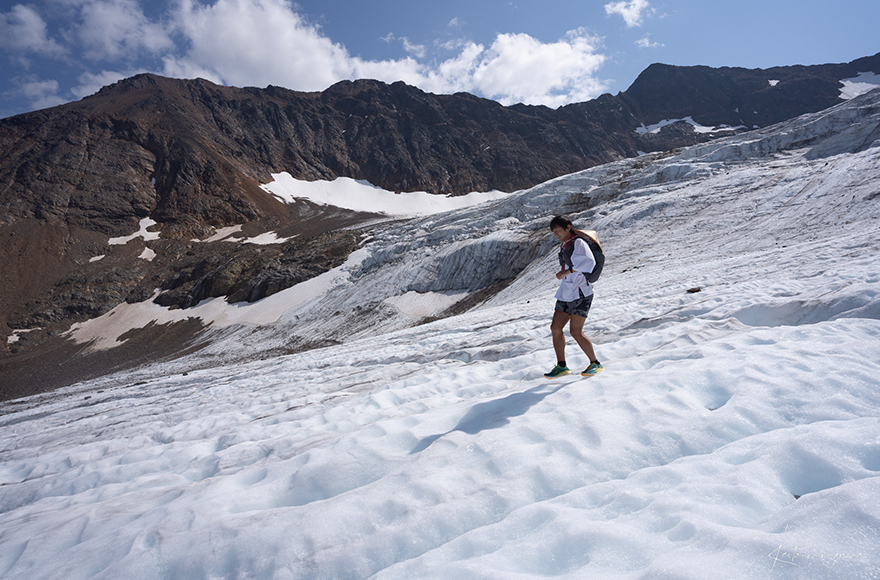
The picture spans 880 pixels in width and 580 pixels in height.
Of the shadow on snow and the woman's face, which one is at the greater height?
the woman's face

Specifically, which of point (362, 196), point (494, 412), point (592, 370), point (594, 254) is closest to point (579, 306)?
A: point (594, 254)

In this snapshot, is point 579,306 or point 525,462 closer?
point 525,462

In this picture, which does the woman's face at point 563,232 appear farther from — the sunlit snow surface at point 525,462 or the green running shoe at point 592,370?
the sunlit snow surface at point 525,462

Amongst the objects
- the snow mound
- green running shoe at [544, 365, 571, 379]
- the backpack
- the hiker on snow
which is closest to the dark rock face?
the snow mound

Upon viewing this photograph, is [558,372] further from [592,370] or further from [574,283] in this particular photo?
[574,283]

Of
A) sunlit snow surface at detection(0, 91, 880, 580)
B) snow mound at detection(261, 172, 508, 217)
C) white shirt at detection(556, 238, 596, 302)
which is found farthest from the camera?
snow mound at detection(261, 172, 508, 217)

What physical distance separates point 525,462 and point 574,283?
2724mm

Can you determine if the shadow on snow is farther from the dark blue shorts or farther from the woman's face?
the woman's face

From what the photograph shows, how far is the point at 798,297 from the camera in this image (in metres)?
6.78

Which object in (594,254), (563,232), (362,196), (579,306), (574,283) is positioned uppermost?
(362,196)

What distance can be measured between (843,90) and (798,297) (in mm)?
200158

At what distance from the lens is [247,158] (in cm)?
10431

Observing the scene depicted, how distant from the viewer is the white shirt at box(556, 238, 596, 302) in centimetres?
509

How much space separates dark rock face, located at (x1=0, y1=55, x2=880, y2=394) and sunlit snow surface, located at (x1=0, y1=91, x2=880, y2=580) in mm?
37664
